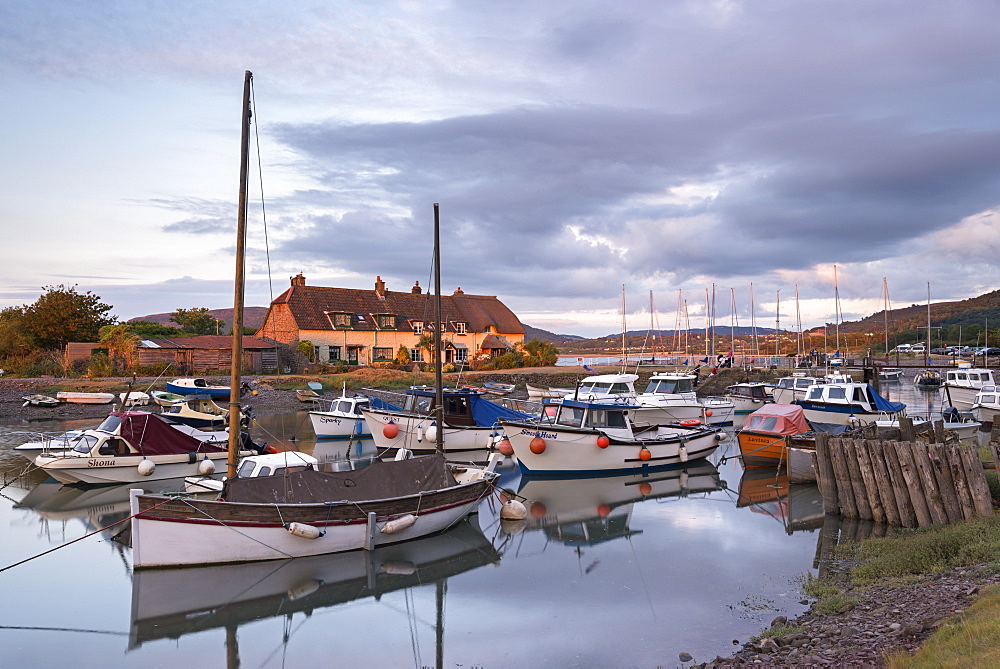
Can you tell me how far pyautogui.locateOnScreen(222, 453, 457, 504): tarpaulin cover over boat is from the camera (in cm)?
1549

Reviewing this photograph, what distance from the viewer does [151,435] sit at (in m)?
24.4

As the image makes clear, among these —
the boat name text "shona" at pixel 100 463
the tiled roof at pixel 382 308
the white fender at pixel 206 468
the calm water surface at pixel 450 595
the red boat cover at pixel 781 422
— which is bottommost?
the calm water surface at pixel 450 595

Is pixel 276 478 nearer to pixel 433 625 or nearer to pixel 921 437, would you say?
pixel 433 625

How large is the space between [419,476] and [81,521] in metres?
10.0

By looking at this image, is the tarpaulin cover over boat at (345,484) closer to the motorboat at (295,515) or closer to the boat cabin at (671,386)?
the motorboat at (295,515)

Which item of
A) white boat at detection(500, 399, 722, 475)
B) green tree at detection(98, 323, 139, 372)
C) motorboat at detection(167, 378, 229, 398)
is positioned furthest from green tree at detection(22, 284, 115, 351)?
white boat at detection(500, 399, 722, 475)

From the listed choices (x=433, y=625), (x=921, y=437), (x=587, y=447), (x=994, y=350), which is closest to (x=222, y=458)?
(x=587, y=447)

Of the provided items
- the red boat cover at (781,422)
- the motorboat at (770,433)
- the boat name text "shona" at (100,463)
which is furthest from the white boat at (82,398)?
the red boat cover at (781,422)

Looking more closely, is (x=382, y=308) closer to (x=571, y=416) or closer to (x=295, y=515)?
(x=571, y=416)

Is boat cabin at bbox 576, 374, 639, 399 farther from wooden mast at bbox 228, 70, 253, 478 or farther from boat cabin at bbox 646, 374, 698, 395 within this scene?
wooden mast at bbox 228, 70, 253, 478

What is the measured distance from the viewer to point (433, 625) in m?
12.7

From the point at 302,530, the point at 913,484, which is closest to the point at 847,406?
the point at 913,484

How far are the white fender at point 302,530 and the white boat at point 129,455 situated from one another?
34.8 ft

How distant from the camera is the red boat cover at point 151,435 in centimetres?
2416
